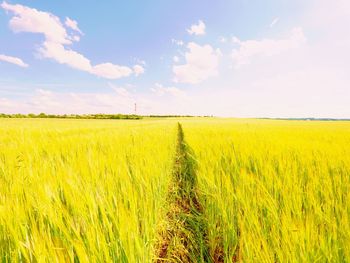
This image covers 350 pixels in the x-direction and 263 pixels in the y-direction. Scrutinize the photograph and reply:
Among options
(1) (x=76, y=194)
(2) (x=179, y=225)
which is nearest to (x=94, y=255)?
(1) (x=76, y=194)

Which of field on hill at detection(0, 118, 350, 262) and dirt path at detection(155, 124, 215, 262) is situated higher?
field on hill at detection(0, 118, 350, 262)

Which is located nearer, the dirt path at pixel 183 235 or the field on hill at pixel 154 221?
the field on hill at pixel 154 221

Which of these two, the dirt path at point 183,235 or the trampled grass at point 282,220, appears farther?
the dirt path at point 183,235

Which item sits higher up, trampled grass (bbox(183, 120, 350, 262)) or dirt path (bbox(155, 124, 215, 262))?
trampled grass (bbox(183, 120, 350, 262))

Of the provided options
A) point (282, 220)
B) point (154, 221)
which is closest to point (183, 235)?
point (154, 221)

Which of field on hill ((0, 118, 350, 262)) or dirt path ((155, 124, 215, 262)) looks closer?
field on hill ((0, 118, 350, 262))

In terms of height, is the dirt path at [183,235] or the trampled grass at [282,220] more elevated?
the trampled grass at [282,220]

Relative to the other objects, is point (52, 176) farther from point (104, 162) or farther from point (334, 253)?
point (334, 253)

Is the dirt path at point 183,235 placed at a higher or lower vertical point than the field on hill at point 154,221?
lower

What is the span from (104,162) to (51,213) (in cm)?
97

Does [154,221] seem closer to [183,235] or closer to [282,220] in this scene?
[183,235]

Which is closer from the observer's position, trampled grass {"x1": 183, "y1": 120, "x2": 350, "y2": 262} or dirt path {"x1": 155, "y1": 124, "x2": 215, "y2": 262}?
trampled grass {"x1": 183, "y1": 120, "x2": 350, "y2": 262}

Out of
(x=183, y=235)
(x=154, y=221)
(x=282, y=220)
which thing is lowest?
(x=183, y=235)

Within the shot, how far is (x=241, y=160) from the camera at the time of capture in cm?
235
